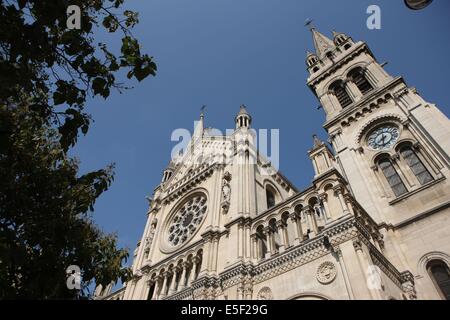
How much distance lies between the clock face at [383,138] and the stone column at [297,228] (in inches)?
337

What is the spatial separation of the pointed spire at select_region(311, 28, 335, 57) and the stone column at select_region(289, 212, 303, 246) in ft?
78.7

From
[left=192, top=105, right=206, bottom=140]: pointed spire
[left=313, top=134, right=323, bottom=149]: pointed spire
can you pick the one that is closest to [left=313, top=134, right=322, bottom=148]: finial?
[left=313, top=134, right=323, bottom=149]: pointed spire

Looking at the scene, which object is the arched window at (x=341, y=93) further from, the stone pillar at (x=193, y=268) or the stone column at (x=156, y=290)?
the stone column at (x=156, y=290)

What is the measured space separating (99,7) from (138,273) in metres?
19.8

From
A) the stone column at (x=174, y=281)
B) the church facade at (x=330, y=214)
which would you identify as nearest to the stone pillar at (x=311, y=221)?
the church facade at (x=330, y=214)

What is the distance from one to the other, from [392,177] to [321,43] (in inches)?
927

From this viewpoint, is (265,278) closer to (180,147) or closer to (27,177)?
(27,177)

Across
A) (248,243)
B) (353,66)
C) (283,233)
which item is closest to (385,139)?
(283,233)

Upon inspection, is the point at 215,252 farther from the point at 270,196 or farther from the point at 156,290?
the point at 270,196

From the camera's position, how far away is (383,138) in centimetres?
2159

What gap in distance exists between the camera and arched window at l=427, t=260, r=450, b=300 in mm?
14109

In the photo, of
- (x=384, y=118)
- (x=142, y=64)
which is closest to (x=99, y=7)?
(x=142, y=64)

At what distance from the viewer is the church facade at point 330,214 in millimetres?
13875

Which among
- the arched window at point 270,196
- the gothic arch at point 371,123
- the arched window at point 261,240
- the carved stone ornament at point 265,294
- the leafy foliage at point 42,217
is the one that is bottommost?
the leafy foliage at point 42,217
